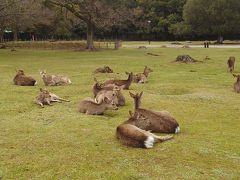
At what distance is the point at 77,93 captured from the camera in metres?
13.6

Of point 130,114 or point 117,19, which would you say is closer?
point 130,114

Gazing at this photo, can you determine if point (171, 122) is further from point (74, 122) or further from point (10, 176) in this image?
point (10, 176)

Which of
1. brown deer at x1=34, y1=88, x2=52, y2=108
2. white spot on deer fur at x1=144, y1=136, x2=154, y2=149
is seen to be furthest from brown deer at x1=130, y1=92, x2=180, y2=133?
brown deer at x1=34, y1=88, x2=52, y2=108

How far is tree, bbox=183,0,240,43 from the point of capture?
64.3 metres

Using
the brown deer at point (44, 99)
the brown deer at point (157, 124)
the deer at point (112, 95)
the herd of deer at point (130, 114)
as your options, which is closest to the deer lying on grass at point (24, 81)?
the herd of deer at point (130, 114)

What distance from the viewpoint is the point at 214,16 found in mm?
64875

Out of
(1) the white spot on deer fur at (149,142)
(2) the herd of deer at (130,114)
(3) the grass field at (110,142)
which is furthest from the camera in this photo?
(2) the herd of deer at (130,114)

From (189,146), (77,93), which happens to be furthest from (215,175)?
(77,93)

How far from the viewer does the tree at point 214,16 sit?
211 ft

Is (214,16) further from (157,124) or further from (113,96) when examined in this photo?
(157,124)

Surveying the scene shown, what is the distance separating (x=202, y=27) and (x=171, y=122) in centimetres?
6102

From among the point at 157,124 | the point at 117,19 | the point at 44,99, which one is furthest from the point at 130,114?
the point at 117,19

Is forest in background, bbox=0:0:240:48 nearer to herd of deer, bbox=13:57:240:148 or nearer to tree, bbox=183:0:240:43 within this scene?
tree, bbox=183:0:240:43

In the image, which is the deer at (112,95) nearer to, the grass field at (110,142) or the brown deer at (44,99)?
the grass field at (110,142)
